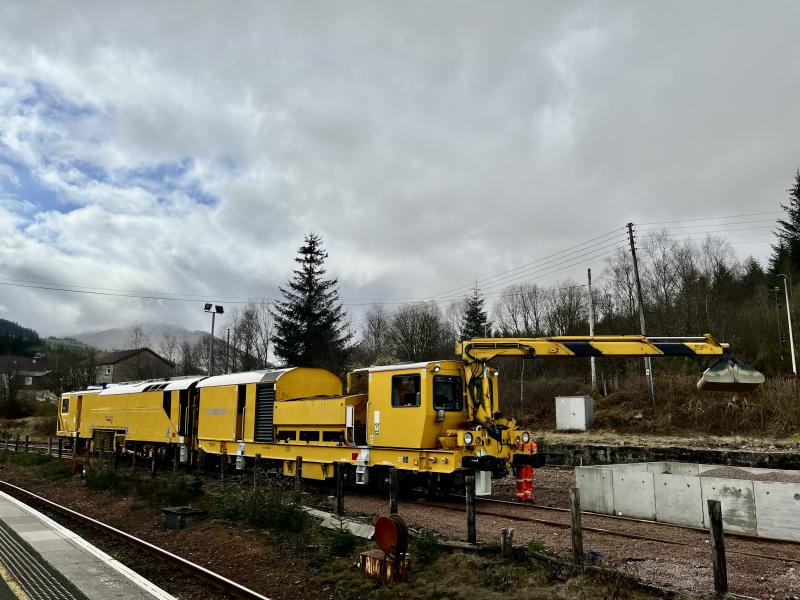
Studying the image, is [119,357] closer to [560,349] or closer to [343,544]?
[560,349]

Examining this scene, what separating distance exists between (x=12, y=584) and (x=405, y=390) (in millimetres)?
8453

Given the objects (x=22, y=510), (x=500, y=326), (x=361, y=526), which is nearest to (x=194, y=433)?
(x=22, y=510)

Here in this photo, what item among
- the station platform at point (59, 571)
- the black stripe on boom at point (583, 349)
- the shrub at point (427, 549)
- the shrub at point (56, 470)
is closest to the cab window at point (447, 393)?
the black stripe on boom at point (583, 349)

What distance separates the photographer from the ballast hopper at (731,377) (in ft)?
32.9

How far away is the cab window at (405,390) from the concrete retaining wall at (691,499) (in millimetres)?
4031

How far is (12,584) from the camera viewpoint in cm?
772

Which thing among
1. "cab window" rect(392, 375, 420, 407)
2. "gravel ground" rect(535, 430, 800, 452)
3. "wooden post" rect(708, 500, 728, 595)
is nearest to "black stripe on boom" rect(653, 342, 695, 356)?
"cab window" rect(392, 375, 420, 407)

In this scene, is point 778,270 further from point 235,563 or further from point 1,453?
point 1,453

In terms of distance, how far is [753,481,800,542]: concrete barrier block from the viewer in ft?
32.0

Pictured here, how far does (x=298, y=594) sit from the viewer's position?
826cm

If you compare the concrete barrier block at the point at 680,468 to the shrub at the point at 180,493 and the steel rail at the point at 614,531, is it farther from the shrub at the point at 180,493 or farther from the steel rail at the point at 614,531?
the shrub at the point at 180,493

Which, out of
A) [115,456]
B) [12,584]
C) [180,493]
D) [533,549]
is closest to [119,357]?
[115,456]

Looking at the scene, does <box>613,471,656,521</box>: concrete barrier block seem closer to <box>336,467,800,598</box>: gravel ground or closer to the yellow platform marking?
<box>336,467,800,598</box>: gravel ground

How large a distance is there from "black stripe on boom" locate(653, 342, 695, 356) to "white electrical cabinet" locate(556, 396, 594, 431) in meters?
18.3
